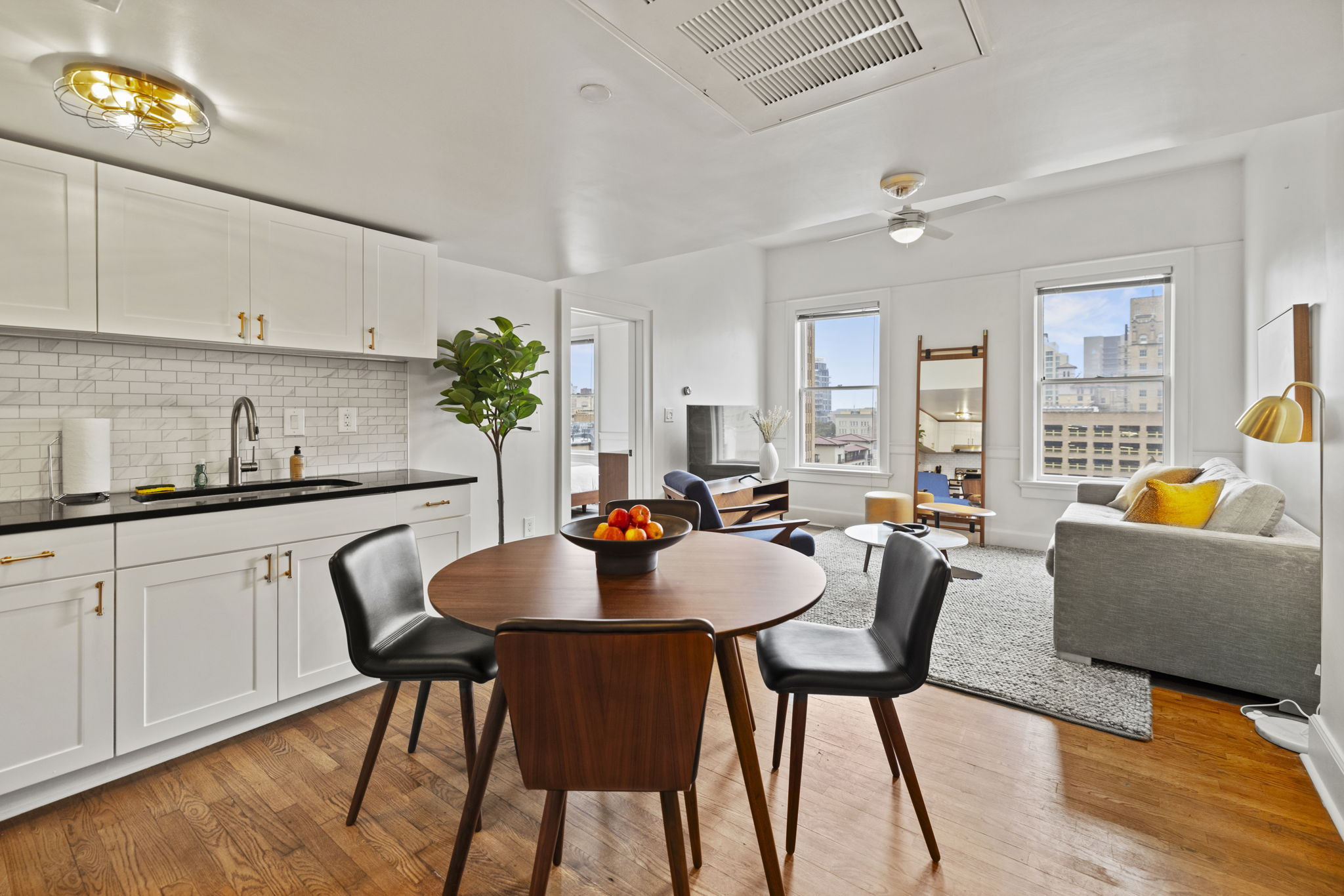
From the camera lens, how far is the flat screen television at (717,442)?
5.52 meters

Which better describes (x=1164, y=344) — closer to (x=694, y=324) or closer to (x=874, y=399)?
(x=874, y=399)

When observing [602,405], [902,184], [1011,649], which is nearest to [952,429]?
[1011,649]

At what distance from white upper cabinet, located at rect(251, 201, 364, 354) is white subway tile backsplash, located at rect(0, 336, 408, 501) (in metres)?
0.34

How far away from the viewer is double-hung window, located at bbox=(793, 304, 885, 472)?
648 cm

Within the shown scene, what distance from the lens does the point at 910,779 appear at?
1.72m

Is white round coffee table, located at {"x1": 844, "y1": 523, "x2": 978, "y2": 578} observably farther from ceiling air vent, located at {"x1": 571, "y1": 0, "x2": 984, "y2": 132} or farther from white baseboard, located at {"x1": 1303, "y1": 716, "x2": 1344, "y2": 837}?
ceiling air vent, located at {"x1": 571, "y1": 0, "x2": 984, "y2": 132}

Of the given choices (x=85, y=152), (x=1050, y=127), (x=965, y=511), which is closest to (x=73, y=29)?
(x=85, y=152)

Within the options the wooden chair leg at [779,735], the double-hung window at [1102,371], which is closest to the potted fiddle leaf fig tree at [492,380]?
the wooden chair leg at [779,735]

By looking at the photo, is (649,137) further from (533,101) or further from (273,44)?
(273,44)

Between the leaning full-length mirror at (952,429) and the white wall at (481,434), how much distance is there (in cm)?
370

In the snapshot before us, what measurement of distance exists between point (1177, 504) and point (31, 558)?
14.9 ft

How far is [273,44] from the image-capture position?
157 centimetres

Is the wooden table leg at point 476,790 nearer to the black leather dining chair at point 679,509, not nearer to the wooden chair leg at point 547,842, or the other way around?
the wooden chair leg at point 547,842

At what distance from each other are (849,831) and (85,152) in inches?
136
